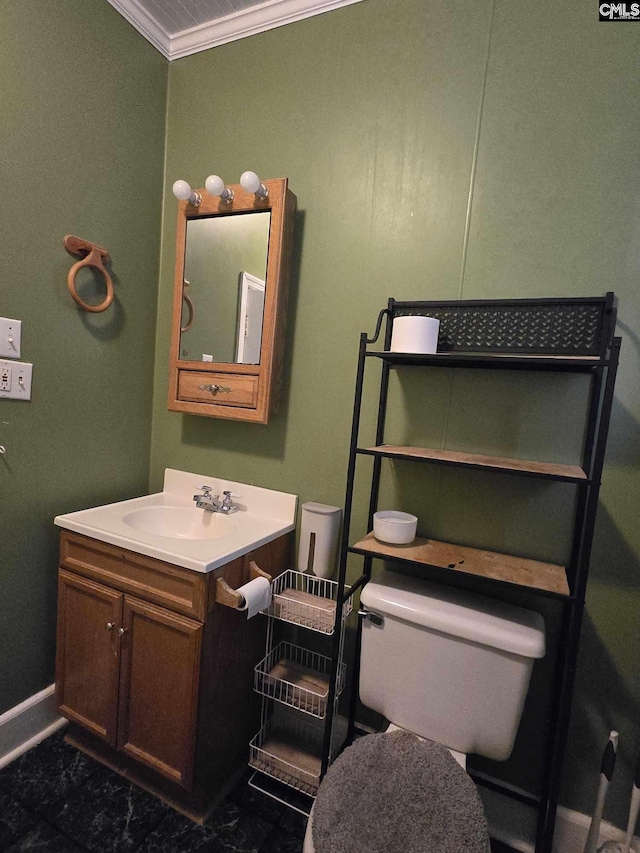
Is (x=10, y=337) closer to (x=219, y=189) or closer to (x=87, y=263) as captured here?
(x=87, y=263)

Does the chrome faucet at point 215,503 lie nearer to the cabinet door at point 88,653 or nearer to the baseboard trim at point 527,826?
the cabinet door at point 88,653

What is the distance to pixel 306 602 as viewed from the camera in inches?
53.9

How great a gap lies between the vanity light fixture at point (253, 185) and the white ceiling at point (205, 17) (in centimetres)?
66

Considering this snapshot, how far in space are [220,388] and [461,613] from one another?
1094mm

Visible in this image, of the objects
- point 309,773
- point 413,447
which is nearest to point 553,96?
point 413,447

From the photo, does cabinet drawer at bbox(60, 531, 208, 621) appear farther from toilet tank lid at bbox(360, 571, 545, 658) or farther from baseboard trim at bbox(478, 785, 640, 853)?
baseboard trim at bbox(478, 785, 640, 853)

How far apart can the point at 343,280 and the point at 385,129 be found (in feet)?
1.65

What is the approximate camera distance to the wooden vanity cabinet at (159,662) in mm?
1180

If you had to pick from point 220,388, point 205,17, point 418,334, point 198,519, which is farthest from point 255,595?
point 205,17

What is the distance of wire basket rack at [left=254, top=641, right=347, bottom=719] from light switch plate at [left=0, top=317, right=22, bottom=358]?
4.29 feet

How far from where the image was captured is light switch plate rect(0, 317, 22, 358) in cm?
127

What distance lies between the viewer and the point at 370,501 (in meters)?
1.41

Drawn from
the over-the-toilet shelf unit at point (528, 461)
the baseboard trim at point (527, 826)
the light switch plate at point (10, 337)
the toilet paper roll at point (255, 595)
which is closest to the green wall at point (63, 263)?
the light switch plate at point (10, 337)

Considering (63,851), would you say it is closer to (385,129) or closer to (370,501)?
(370,501)
